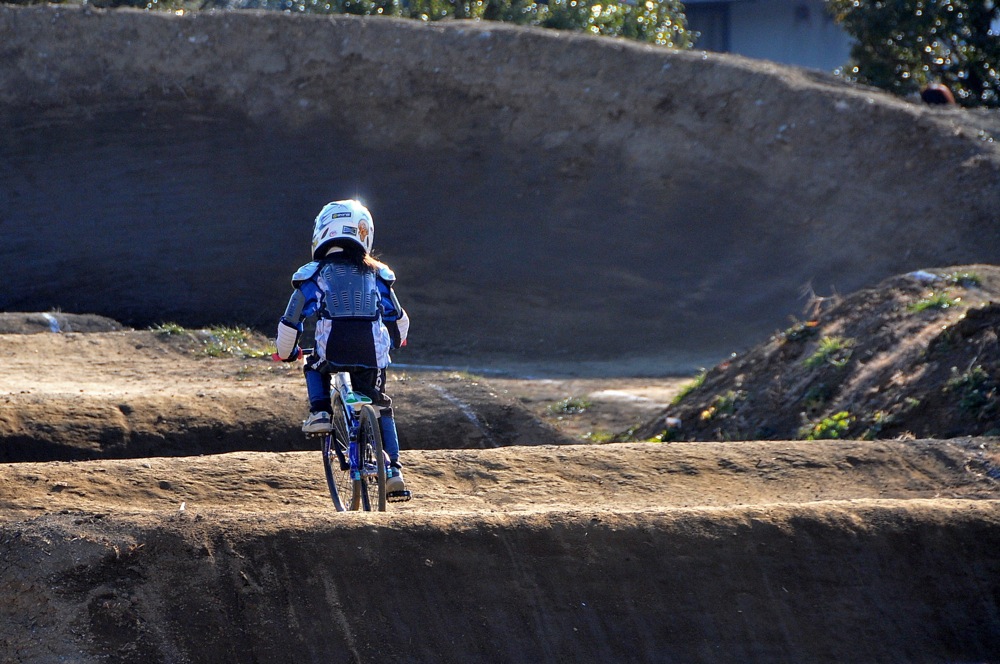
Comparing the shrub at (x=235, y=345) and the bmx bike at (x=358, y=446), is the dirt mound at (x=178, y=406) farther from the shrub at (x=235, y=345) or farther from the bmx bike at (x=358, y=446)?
the bmx bike at (x=358, y=446)

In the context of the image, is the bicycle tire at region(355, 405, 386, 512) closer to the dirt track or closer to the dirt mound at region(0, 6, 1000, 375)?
the dirt track

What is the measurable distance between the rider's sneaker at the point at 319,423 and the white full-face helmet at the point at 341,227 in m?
0.84

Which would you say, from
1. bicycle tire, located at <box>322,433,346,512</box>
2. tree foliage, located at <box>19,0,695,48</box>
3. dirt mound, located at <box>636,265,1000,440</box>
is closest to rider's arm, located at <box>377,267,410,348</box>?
bicycle tire, located at <box>322,433,346,512</box>

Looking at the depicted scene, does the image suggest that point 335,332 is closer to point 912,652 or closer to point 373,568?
point 373,568

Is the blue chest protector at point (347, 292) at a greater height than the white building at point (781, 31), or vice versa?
the white building at point (781, 31)

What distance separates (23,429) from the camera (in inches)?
332

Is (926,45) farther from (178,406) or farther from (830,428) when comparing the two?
(178,406)

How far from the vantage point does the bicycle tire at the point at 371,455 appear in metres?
5.81

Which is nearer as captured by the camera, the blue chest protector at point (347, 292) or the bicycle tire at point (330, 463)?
the blue chest protector at point (347, 292)

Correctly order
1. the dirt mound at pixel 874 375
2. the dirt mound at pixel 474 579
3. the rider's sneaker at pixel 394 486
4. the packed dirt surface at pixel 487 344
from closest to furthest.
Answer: the dirt mound at pixel 474 579
the packed dirt surface at pixel 487 344
the rider's sneaker at pixel 394 486
the dirt mound at pixel 874 375

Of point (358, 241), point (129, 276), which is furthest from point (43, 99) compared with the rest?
point (358, 241)

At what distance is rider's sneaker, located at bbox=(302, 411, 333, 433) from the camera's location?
601 centimetres

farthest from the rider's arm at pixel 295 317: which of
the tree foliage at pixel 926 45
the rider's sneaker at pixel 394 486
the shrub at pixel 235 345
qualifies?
the tree foliage at pixel 926 45

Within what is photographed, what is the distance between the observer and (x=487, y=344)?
16.2 meters
